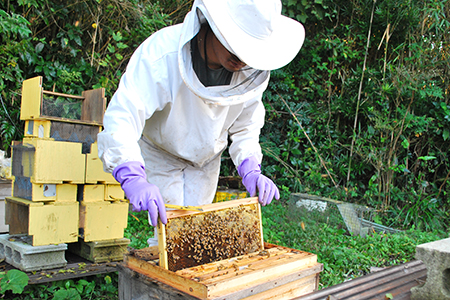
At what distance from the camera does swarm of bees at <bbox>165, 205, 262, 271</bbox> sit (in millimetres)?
1468

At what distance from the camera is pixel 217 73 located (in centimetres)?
188

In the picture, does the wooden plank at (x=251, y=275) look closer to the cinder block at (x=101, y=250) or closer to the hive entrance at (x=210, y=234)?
the hive entrance at (x=210, y=234)

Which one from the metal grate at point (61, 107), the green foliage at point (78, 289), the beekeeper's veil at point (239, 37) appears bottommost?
the green foliage at point (78, 289)

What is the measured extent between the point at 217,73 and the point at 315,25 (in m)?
4.04

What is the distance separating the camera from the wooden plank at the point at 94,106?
244 cm

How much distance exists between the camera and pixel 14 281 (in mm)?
1968

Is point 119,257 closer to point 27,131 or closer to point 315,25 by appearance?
point 27,131

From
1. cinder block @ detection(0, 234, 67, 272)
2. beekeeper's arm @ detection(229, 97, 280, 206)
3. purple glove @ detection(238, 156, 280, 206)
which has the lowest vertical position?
cinder block @ detection(0, 234, 67, 272)

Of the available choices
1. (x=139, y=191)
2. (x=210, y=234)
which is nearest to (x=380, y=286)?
(x=210, y=234)

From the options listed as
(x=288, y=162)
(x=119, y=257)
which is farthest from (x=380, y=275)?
(x=288, y=162)

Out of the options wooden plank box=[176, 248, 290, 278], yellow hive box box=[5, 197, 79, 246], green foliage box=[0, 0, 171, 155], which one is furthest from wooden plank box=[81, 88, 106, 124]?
wooden plank box=[176, 248, 290, 278]

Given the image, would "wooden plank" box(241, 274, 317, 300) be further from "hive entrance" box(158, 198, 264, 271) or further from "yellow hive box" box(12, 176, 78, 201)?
"yellow hive box" box(12, 176, 78, 201)

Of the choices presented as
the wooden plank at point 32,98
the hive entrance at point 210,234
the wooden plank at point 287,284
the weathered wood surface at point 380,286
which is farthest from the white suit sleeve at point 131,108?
the weathered wood surface at point 380,286

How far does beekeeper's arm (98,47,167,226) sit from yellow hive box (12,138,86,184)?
2.35 feet
